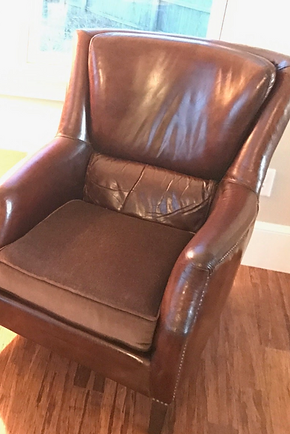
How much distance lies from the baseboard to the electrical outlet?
0.53ft

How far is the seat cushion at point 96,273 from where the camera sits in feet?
3.92

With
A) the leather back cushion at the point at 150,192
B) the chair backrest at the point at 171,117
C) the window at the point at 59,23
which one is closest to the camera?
the chair backrest at the point at 171,117

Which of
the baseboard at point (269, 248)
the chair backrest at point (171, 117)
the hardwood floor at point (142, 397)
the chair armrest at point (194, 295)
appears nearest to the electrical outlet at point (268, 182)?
the baseboard at point (269, 248)

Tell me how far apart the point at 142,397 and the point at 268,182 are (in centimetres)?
107

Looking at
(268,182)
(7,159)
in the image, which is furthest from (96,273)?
(268,182)

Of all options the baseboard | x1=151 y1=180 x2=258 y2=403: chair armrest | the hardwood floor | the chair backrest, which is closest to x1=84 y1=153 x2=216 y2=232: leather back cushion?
the chair backrest

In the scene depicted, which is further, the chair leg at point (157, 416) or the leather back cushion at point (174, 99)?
the leather back cushion at point (174, 99)

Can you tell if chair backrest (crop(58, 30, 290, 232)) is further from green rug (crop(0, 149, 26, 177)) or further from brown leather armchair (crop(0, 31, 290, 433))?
green rug (crop(0, 149, 26, 177))

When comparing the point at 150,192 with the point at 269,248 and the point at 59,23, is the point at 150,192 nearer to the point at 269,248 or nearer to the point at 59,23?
the point at 269,248

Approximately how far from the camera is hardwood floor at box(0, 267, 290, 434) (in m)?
1.37

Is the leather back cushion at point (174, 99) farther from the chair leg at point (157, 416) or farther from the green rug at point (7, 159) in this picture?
the chair leg at point (157, 416)

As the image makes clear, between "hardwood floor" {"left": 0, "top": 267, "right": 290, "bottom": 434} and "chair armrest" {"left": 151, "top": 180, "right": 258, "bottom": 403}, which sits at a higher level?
"chair armrest" {"left": 151, "top": 180, "right": 258, "bottom": 403}

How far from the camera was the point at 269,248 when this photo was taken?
7.10 feet

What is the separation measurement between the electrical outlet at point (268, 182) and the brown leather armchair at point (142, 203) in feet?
1.69
